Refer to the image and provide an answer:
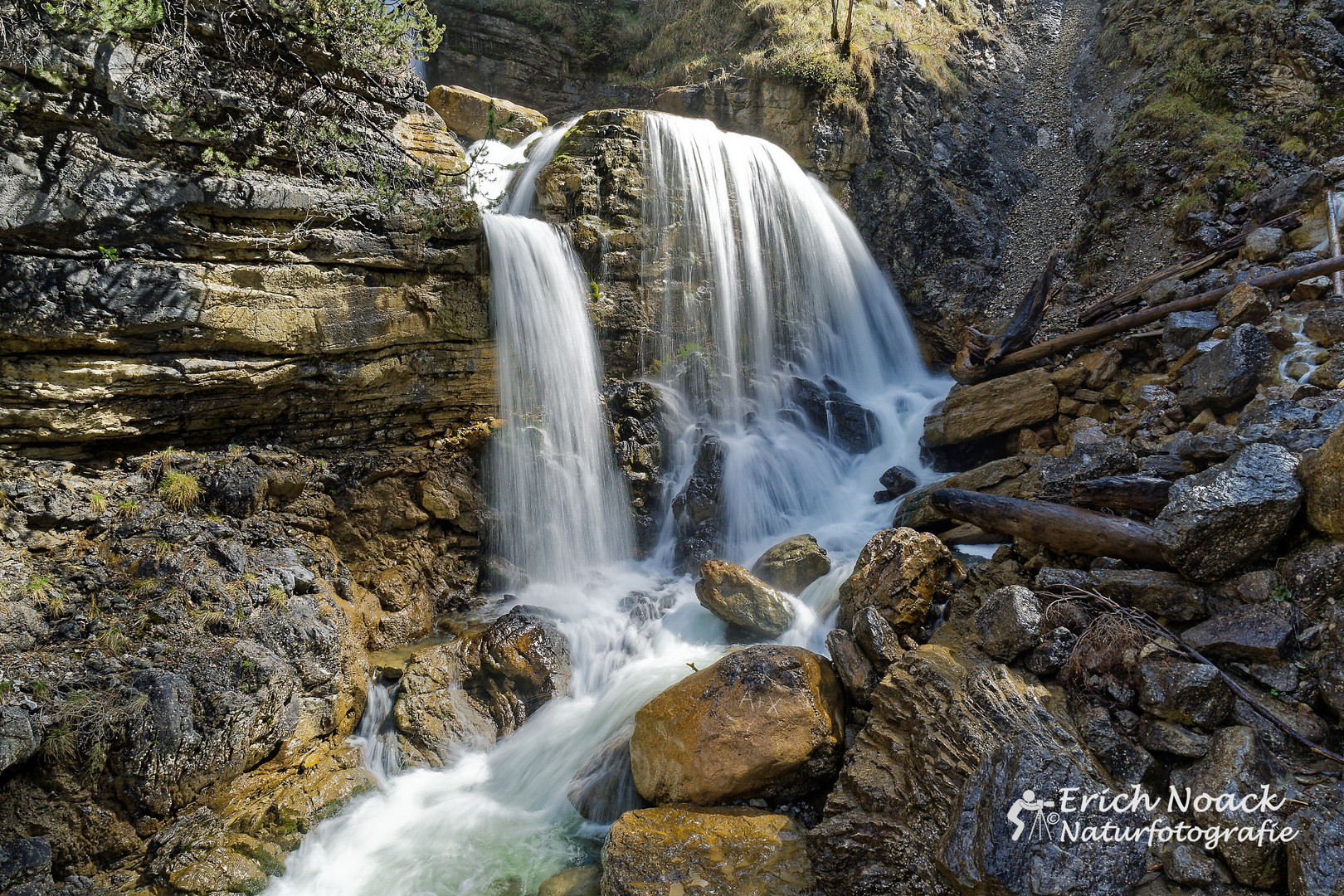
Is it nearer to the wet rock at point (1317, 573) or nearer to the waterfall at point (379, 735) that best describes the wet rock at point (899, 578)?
the wet rock at point (1317, 573)

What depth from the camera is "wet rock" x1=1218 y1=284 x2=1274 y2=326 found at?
6.40m

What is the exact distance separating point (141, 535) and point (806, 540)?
6.73 meters

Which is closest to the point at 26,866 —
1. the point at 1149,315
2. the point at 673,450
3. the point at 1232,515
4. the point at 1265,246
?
the point at 673,450

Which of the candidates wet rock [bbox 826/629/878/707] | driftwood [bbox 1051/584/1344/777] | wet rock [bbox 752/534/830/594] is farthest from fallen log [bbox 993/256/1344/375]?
wet rock [bbox 826/629/878/707]

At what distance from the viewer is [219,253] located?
19.5 feet

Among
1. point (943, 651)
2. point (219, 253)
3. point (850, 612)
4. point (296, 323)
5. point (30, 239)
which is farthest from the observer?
point (296, 323)

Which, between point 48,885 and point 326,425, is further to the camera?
point 326,425

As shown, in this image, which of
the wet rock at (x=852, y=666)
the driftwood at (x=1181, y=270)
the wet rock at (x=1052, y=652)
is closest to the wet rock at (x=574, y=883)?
the wet rock at (x=852, y=666)

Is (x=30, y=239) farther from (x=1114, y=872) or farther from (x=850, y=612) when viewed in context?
(x=1114, y=872)

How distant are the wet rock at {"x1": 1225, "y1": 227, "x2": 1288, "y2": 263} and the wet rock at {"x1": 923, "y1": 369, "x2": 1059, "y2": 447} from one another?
8.18ft

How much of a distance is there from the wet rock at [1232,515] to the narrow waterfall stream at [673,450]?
117 inches

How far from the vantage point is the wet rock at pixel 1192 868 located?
2.84 meters

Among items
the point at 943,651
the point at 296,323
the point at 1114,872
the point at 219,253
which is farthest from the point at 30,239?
the point at 1114,872

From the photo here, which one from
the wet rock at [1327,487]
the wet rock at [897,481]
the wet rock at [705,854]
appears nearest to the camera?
the wet rock at [1327,487]
